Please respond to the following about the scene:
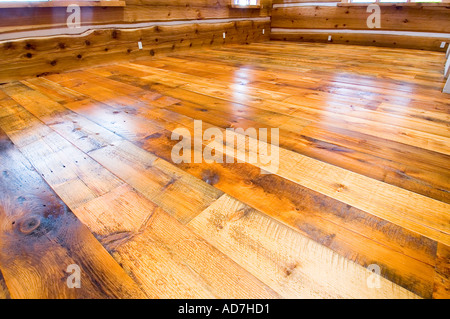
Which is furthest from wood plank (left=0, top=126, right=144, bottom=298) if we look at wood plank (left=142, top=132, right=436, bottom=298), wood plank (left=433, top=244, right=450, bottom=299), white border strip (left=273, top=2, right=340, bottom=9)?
white border strip (left=273, top=2, right=340, bottom=9)

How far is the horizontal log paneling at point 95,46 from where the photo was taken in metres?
2.39

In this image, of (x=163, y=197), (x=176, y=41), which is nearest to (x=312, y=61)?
(x=176, y=41)

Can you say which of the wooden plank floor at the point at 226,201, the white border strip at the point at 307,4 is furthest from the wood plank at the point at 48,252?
the white border strip at the point at 307,4

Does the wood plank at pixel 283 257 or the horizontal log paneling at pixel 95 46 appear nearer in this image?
the wood plank at pixel 283 257

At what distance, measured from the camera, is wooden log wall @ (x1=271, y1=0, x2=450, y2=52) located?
13.3 feet

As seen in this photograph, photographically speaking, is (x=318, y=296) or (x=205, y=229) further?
(x=205, y=229)

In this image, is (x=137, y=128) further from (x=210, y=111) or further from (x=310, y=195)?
(x=310, y=195)

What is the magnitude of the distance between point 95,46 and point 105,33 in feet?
0.65

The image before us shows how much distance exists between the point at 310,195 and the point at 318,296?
39cm

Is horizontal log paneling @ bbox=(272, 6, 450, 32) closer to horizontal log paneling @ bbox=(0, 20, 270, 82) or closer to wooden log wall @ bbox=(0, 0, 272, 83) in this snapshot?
wooden log wall @ bbox=(0, 0, 272, 83)

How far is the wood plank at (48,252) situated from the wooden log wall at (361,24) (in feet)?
18.1

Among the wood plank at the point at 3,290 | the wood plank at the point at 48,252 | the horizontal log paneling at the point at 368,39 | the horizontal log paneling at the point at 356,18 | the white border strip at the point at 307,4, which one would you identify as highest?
the white border strip at the point at 307,4

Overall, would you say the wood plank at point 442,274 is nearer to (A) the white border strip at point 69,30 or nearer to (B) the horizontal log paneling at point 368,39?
(A) the white border strip at point 69,30
